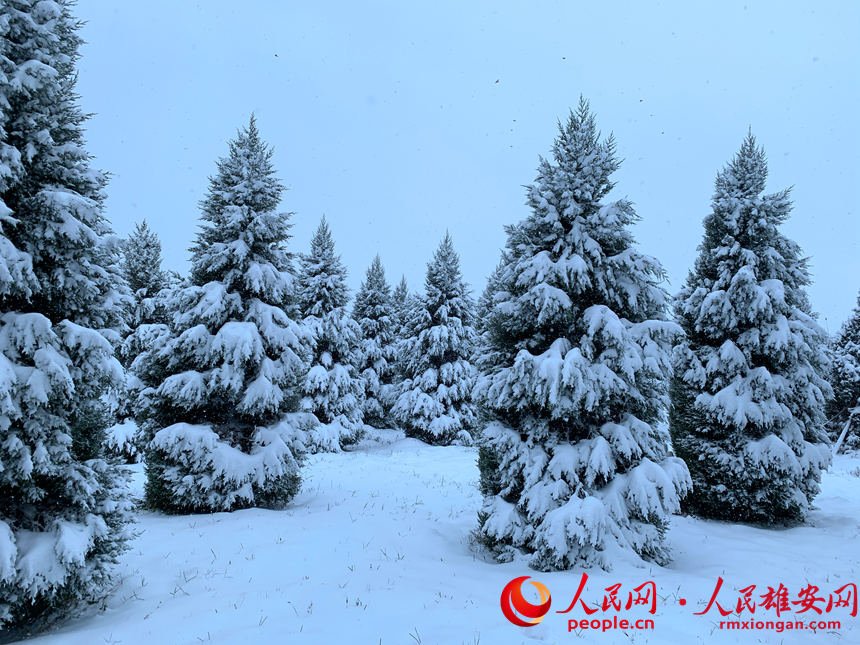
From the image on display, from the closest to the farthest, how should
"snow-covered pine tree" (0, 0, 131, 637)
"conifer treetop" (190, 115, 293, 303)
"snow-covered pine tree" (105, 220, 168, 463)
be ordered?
1. "snow-covered pine tree" (0, 0, 131, 637)
2. "conifer treetop" (190, 115, 293, 303)
3. "snow-covered pine tree" (105, 220, 168, 463)

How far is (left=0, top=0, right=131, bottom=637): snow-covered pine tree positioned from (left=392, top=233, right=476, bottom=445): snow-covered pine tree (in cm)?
2180

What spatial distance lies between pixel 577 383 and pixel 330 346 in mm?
19340

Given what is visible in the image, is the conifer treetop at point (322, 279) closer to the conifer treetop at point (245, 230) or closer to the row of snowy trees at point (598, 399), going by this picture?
the conifer treetop at point (245, 230)

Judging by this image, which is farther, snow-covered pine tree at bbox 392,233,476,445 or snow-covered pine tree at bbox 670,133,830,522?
snow-covered pine tree at bbox 392,233,476,445

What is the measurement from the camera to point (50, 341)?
5715 millimetres

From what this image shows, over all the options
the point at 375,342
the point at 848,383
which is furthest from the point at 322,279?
the point at 848,383

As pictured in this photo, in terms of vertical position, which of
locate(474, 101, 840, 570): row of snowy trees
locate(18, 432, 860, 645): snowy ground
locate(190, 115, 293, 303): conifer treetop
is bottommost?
locate(18, 432, 860, 645): snowy ground

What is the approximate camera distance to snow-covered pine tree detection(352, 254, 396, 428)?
3162cm

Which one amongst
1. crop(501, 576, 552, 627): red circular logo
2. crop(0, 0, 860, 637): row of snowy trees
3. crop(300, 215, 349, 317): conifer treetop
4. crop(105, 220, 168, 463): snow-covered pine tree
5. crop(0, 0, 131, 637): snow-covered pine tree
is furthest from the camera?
crop(300, 215, 349, 317): conifer treetop

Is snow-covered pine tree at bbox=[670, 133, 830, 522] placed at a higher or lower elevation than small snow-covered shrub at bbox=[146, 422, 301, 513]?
higher

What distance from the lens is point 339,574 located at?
22.2 ft

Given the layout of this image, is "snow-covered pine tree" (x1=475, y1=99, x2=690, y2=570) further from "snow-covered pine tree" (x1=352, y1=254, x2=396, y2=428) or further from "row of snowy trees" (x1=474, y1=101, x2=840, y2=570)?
"snow-covered pine tree" (x1=352, y1=254, x2=396, y2=428)

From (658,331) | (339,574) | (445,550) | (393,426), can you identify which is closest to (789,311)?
(658,331)

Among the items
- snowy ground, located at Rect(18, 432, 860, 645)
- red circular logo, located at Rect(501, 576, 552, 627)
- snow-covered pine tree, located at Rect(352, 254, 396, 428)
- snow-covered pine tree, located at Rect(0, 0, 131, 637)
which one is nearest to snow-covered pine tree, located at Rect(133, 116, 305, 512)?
snowy ground, located at Rect(18, 432, 860, 645)
